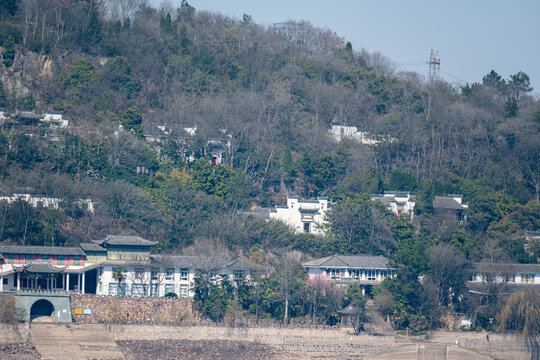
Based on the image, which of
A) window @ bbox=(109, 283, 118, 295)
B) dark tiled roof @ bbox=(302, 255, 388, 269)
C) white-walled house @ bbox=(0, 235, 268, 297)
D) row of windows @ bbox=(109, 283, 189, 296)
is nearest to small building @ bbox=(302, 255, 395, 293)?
dark tiled roof @ bbox=(302, 255, 388, 269)

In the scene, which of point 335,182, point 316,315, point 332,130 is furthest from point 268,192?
point 316,315

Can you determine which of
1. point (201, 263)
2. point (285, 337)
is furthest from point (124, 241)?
point (285, 337)

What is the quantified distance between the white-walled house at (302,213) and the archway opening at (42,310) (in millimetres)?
16188

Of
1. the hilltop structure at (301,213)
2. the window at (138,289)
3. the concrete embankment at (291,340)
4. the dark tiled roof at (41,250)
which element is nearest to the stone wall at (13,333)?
the concrete embankment at (291,340)

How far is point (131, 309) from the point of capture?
47.7 metres

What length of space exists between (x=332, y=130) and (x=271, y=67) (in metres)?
9.18

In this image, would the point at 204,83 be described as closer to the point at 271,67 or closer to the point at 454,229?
the point at 271,67

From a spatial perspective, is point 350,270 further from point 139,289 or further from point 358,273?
point 139,289

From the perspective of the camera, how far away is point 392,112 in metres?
73.8

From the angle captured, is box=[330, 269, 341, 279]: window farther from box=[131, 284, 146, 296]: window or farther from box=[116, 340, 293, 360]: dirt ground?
box=[131, 284, 146, 296]: window

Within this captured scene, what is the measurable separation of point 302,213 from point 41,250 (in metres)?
17.2

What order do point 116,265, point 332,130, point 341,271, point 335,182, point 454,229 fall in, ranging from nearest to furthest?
point 116,265 → point 341,271 → point 454,229 → point 335,182 → point 332,130

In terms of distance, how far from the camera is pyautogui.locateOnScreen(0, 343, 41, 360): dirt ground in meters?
41.6

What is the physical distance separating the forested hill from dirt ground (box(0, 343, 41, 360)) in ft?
28.8
